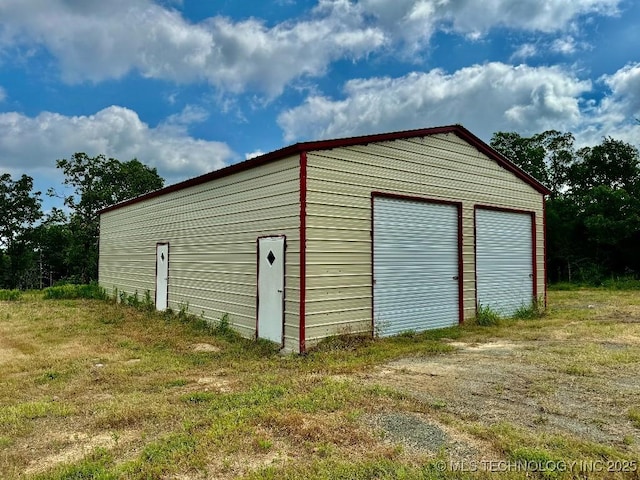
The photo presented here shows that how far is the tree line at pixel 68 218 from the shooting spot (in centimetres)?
A: 2552

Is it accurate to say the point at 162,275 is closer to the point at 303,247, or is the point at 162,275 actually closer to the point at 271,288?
the point at 271,288

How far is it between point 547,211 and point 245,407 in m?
23.1

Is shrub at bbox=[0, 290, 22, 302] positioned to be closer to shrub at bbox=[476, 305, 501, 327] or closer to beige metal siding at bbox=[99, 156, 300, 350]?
beige metal siding at bbox=[99, 156, 300, 350]

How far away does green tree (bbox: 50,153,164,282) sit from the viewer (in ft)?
84.8

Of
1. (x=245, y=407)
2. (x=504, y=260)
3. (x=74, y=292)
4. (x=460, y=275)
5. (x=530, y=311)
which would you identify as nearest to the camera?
(x=245, y=407)

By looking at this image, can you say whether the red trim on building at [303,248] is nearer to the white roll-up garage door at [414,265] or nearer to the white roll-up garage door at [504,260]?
the white roll-up garage door at [414,265]

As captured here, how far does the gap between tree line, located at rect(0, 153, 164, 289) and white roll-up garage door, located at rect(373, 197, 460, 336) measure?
901 inches

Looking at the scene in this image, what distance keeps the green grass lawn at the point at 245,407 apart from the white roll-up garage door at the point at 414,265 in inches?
Result: 19.7

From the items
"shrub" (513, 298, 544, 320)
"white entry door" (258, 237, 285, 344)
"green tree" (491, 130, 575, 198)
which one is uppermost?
"green tree" (491, 130, 575, 198)

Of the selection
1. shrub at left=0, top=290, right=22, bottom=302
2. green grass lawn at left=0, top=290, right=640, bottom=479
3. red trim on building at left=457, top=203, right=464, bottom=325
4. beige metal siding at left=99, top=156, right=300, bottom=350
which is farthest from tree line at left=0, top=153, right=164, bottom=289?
red trim on building at left=457, top=203, right=464, bottom=325

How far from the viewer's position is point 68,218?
27.0 m

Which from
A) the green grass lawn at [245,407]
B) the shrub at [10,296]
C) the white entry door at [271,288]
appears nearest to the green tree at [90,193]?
the shrub at [10,296]

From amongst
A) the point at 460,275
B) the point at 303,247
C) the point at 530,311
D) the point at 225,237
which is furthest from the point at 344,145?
the point at 530,311

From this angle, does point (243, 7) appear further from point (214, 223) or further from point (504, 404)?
point (504, 404)
